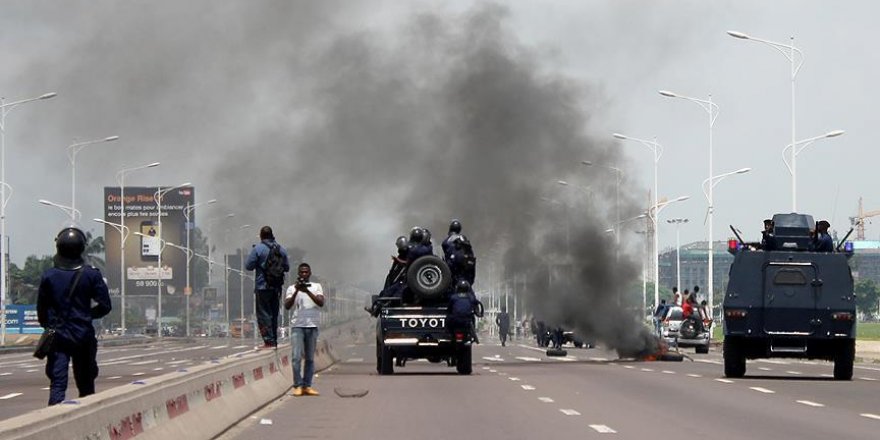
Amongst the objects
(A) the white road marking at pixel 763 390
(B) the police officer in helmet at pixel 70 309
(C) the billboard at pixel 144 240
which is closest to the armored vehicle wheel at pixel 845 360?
(A) the white road marking at pixel 763 390

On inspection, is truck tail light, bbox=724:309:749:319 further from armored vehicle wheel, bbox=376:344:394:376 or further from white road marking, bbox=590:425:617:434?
white road marking, bbox=590:425:617:434

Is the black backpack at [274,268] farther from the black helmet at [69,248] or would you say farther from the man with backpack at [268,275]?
the black helmet at [69,248]

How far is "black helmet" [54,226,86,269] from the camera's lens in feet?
46.8

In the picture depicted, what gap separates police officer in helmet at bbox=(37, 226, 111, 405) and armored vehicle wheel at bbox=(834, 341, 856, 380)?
1807 centimetres

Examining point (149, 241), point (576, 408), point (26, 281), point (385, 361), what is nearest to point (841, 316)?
point (385, 361)

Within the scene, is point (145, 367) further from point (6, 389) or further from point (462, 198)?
point (462, 198)

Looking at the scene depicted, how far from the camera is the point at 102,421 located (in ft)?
35.0

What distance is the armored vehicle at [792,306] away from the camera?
29.4m

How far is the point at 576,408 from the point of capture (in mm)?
20562

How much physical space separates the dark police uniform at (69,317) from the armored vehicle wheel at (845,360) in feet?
59.3

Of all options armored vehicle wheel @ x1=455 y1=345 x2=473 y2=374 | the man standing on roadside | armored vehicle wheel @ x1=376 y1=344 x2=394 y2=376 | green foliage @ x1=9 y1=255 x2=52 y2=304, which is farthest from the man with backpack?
green foliage @ x1=9 y1=255 x2=52 y2=304

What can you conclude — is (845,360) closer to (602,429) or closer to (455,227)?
(455,227)

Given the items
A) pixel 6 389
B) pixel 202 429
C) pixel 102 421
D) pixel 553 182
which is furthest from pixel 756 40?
pixel 102 421

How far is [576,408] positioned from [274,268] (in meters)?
6.63
